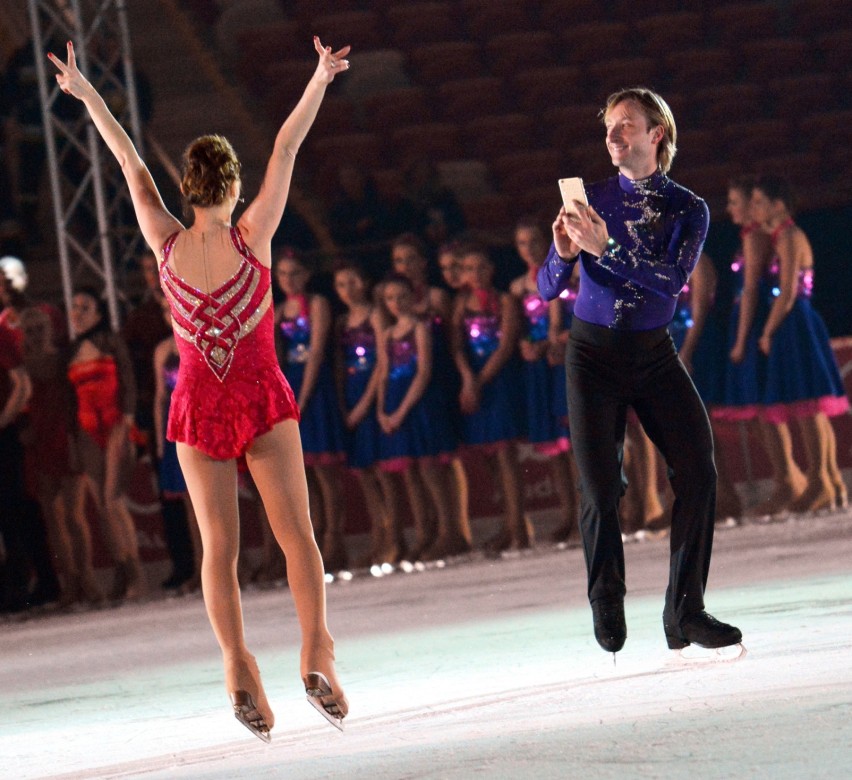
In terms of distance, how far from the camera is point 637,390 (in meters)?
4.14

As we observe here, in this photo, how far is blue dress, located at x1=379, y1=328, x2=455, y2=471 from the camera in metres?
8.49

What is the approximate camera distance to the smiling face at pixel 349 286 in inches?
333

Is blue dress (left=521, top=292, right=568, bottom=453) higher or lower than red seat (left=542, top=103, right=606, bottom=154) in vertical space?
lower

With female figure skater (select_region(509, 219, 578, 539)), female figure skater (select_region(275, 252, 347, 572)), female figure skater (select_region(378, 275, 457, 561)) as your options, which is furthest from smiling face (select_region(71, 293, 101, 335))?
female figure skater (select_region(509, 219, 578, 539))

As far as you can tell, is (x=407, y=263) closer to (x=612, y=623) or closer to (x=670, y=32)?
(x=612, y=623)

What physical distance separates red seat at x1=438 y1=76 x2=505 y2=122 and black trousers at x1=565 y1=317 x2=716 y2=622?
1008 cm

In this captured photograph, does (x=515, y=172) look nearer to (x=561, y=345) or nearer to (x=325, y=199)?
(x=325, y=199)

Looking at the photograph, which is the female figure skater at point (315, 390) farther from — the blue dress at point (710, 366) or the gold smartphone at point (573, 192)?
the gold smartphone at point (573, 192)

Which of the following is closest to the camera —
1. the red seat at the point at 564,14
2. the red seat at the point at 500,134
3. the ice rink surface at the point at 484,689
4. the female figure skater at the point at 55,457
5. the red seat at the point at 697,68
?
the ice rink surface at the point at 484,689

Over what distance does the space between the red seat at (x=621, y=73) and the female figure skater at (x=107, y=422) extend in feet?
22.1

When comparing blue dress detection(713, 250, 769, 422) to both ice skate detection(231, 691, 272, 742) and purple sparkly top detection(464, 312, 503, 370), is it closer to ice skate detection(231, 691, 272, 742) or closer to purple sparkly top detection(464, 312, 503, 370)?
purple sparkly top detection(464, 312, 503, 370)

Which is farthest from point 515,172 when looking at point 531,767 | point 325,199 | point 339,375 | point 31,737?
point 531,767

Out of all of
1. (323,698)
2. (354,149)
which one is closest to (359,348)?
(323,698)

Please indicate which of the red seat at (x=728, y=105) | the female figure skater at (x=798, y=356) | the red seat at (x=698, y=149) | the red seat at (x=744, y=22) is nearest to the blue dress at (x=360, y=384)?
the female figure skater at (x=798, y=356)
